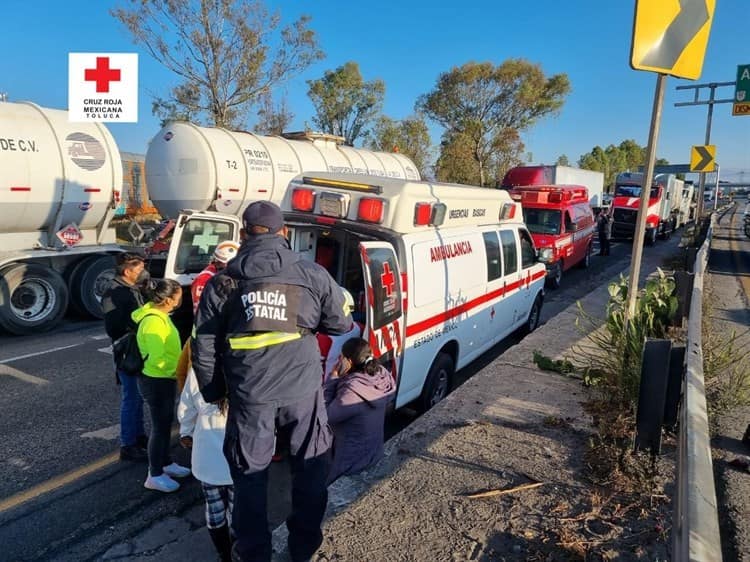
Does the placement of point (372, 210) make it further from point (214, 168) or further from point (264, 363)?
point (214, 168)

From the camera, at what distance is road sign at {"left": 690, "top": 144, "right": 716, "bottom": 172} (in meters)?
13.3

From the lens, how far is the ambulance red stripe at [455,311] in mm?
4491

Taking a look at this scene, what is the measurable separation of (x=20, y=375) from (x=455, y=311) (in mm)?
5026

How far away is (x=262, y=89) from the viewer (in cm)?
2180

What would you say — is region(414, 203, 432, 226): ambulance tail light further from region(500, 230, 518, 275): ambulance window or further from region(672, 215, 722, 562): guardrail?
region(672, 215, 722, 562): guardrail

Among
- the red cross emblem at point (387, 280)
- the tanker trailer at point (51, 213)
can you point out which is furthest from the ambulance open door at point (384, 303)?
the tanker trailer at point (51, 213)

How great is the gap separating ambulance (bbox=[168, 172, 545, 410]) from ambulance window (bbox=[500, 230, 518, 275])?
0.01 metres

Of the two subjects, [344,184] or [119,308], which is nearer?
[119,308]

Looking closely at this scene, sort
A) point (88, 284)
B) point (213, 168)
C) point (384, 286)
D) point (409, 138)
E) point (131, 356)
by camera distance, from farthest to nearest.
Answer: point (409, 138) → point (213, 168) → point (88, 284) → point (384, 286) → point (131, 356)

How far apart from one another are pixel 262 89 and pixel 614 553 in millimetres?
22097

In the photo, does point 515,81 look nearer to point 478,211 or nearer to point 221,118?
point 221,118

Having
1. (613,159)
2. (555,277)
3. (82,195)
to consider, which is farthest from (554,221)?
(613,159)

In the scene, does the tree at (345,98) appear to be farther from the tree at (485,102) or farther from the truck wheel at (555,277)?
the truck wheel at (555,277)

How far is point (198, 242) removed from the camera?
6.43 m
